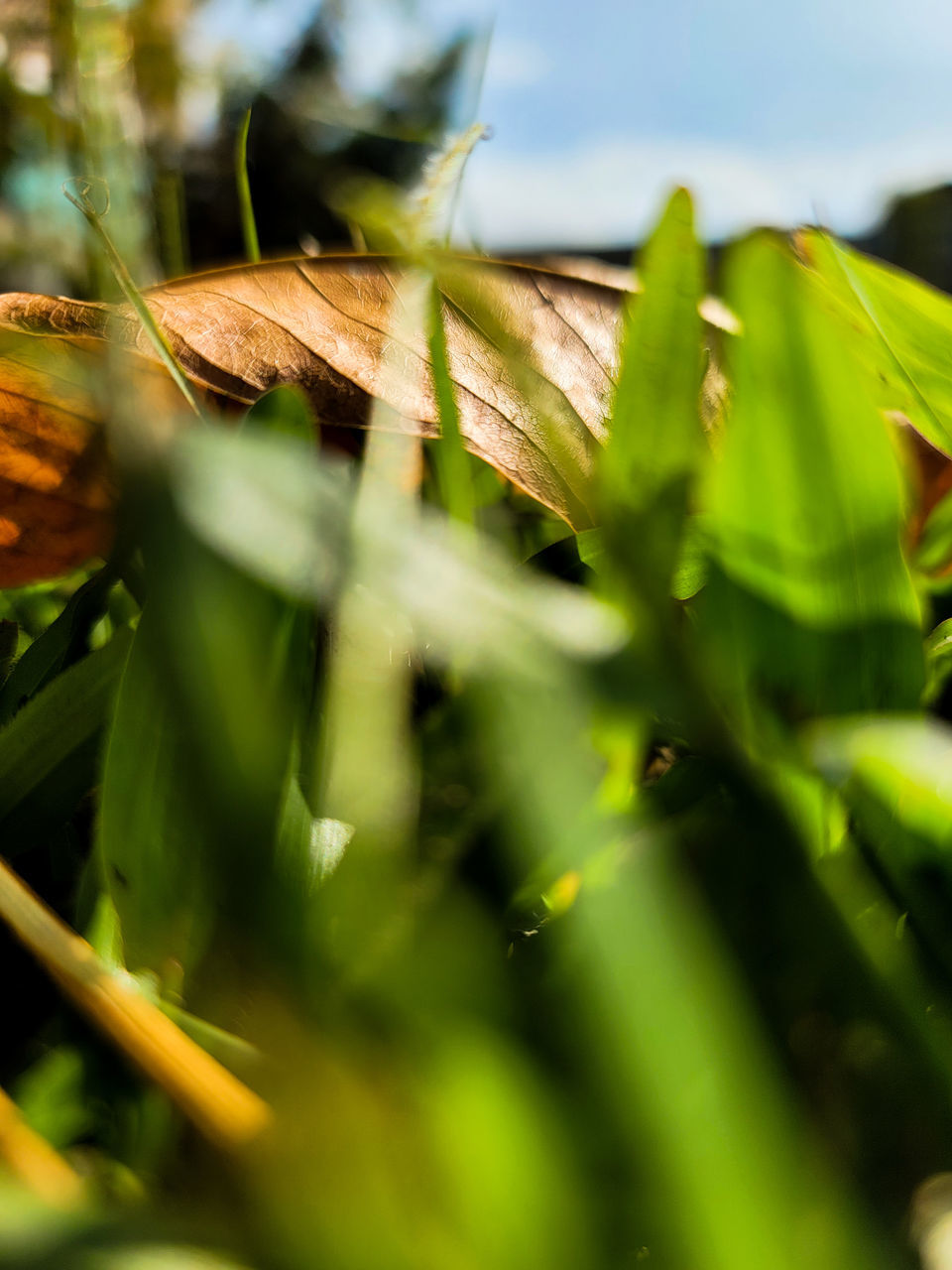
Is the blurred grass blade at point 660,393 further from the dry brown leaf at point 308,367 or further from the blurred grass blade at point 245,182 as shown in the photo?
the blurred grass blade at point 245,182

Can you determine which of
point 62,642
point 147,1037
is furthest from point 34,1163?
point 62,642

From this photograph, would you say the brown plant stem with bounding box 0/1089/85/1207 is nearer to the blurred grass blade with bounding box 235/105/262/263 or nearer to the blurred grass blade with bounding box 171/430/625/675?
the blurred grass blade with bounding box 171/430/625/675

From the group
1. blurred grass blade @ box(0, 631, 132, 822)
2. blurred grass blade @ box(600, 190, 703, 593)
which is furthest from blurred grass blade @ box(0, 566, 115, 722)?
blurred grass blade @ box(600, 190, 703, 593)

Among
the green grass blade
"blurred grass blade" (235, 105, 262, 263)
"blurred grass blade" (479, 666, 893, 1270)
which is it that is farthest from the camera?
"blurred grass blade" (235, 105, 262, 263)

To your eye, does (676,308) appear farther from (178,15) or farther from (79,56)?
(178,15)

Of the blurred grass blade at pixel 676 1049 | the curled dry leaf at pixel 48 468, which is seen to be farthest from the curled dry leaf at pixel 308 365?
the blurred grass blade at pixel 676 1049

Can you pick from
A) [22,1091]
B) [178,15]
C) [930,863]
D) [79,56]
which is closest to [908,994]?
[930,863]
